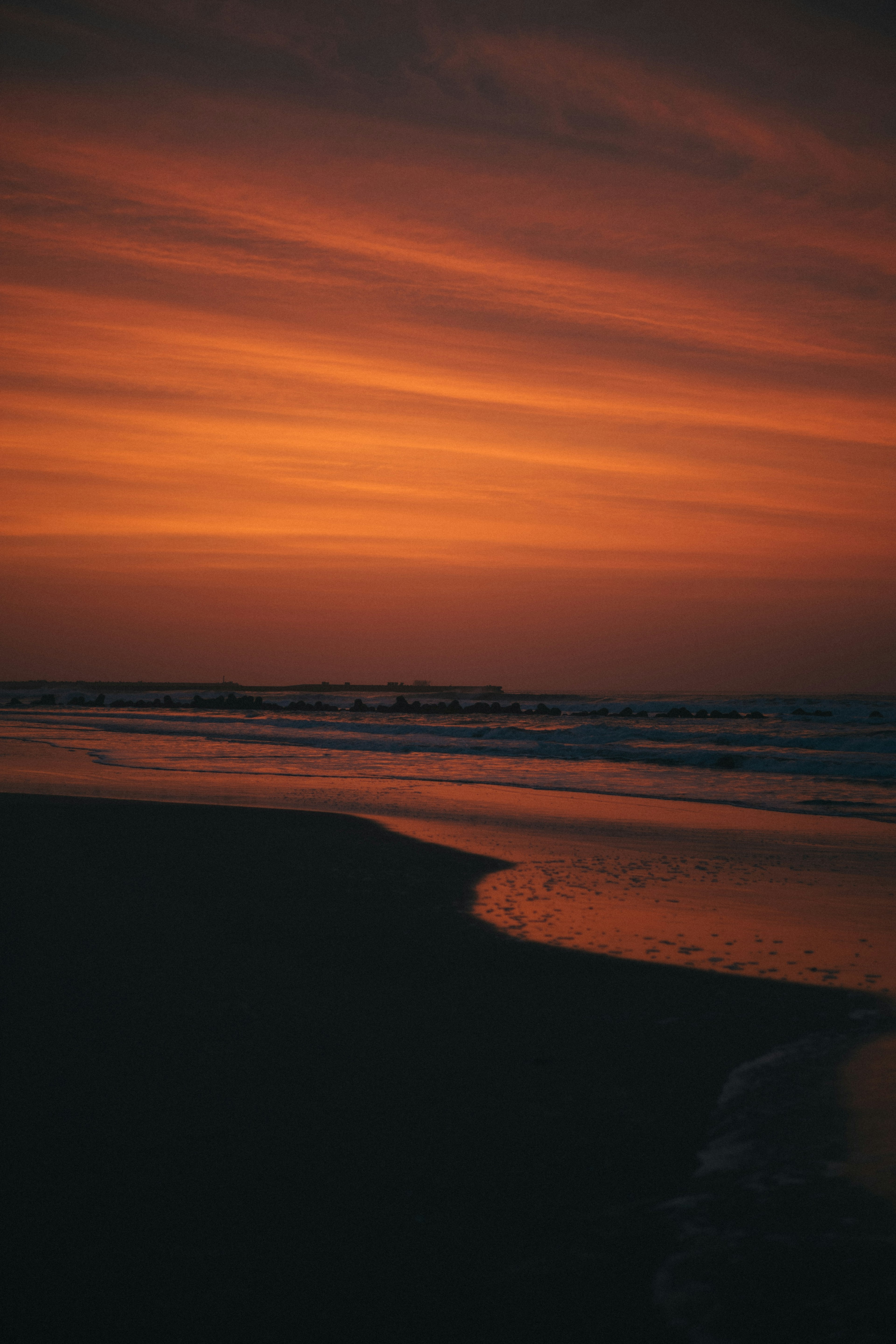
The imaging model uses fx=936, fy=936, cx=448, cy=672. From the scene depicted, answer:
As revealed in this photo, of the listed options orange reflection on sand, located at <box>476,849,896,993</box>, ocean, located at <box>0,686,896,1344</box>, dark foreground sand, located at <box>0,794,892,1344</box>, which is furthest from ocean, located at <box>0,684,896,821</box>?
dark foreground sand, located at <box>0,794,892,1344</box>

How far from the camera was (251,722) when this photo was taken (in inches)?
1411

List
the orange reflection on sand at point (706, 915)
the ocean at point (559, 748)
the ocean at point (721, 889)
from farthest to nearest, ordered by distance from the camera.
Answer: the ocean at point (559, 748), the orange reflection on sand at point (706, 915), the ocean at point (721, 889)

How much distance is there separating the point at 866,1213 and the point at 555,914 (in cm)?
370

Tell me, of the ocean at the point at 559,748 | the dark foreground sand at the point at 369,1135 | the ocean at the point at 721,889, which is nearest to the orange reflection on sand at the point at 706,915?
the ocean at the point at 721,889

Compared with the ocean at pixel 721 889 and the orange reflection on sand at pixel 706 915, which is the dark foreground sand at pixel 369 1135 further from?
the orange reflection on sand at pixel 706 915

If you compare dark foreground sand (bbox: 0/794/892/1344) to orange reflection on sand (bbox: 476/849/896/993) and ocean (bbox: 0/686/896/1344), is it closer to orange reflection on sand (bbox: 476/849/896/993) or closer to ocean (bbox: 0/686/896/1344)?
ocean (bbox: 0/686/896/1344)

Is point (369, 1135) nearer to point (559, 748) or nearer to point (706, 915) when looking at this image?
point (706, 915)

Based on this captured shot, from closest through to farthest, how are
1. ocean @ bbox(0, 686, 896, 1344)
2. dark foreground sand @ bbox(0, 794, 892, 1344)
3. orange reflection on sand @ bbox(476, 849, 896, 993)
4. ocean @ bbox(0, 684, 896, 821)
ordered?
dark foreground sand @ bbox(0, 794, 892, 1344) < ocean @ bbox(0, 686, 896, 1344) < orange reflection on sand @ bbox(476, 849, 896, 993) < ocean @ bbox(0, 684, 896, 821)

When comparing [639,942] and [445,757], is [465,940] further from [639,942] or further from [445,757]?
[445,757]

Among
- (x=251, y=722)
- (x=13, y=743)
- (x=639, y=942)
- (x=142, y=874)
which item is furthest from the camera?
(x=251, y=722)

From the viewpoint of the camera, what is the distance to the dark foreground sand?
237cm

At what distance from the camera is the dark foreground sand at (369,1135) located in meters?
2.37

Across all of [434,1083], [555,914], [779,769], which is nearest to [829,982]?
[555,914]

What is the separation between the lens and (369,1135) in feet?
10.4
